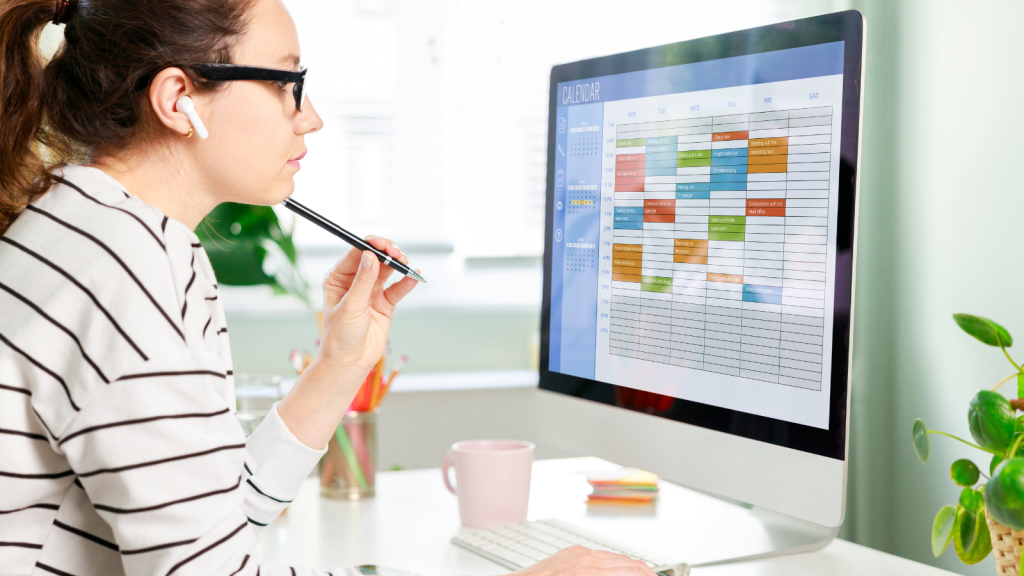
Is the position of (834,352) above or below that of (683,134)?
below

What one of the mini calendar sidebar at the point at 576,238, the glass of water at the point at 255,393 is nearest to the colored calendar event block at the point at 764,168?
the mini calendar sidebar at the point at 576,238

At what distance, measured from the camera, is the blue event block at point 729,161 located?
812mm

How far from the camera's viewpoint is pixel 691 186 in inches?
33.9

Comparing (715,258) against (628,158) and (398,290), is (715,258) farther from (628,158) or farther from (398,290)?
(398,290)

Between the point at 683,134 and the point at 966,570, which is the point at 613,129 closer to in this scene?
the point at 683,134

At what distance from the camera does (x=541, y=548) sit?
84cm

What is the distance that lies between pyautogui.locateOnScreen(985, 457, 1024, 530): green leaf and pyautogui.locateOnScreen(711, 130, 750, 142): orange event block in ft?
1.22

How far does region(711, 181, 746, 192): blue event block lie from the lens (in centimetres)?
81

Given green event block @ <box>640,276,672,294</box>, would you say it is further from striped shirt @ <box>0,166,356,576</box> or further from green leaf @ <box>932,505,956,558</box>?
striped shirt @ <box>0,166,356,576</box>

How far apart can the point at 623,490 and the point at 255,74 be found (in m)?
0.69

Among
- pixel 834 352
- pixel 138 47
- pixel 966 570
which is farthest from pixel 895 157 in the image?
pixel 138 47

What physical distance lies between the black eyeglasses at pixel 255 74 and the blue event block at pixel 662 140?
1.26 ft

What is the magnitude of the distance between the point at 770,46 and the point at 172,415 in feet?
2.04

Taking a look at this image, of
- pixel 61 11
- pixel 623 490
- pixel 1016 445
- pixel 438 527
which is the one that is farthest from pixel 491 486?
pixel 61 11
